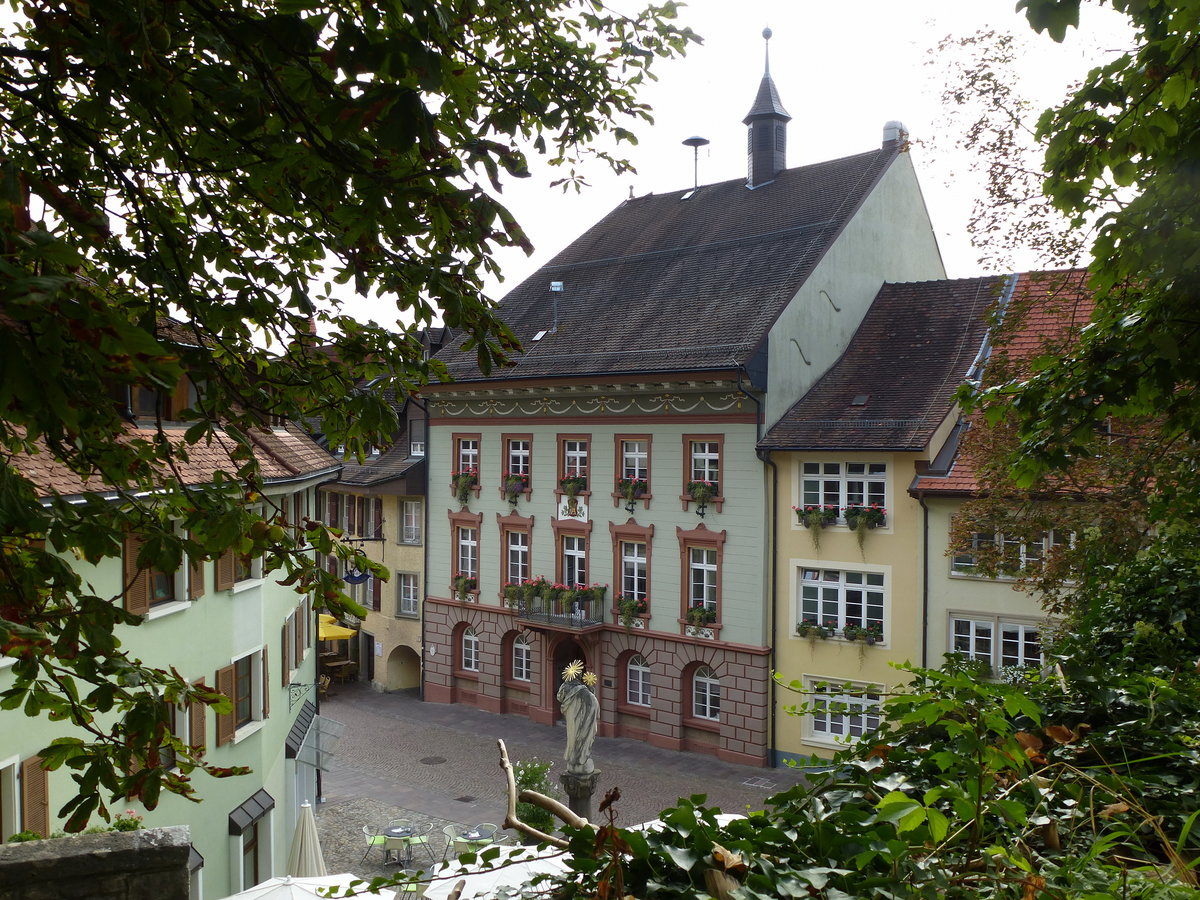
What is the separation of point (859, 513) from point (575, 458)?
7.89 m

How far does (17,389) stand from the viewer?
2.20 meters

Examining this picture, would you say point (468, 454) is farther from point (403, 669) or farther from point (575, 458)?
point (403, 669)

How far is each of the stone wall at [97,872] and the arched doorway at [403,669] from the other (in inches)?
1093

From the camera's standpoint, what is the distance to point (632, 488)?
1009 inches

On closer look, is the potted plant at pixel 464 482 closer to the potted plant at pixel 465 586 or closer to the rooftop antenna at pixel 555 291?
the potted plant at pixel 465 586

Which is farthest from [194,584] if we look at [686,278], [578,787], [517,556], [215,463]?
[686,278]

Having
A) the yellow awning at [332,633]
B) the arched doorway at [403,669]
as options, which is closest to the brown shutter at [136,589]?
the yellow awning at [332,633]

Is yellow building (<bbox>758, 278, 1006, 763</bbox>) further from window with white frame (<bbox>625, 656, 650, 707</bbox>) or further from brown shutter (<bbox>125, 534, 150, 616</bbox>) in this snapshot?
brown shutter (<bbox>125, 534, 150, 616</bbox>)

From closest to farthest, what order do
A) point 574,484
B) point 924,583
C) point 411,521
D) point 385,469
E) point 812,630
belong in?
point 924,583 → point 812,630 → point 574,484 → point 411,521 → point 385,469

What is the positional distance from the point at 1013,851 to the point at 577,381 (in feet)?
77.3

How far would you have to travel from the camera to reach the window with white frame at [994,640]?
2062cm

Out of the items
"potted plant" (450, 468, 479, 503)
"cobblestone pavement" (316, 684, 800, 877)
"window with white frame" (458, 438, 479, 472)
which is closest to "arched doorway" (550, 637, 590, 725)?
"cobblestone pavement" (316, 684, 800, 877)

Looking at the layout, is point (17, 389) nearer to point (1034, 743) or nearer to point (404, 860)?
point (1034, 743)

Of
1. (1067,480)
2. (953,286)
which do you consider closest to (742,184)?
(953,286)
